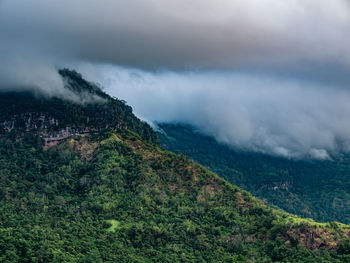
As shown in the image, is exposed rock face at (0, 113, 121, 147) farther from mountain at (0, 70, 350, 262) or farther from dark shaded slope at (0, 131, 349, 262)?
dark shaded slope at (0, 131, 349, 262)

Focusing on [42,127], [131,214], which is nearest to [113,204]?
[131,214]

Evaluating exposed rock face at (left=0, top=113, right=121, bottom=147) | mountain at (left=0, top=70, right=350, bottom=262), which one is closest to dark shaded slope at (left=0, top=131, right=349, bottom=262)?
mountain at (left=0, top=70, right=350, bottom=262)

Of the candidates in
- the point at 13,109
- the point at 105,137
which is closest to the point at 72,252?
the point at 105,137

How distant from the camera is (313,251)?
90.3 metres

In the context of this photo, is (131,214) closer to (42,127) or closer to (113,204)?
(113,204)

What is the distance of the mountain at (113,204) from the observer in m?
91.7

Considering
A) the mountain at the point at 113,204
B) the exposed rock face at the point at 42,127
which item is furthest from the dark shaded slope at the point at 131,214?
the exposed rock face at the point at 42,127

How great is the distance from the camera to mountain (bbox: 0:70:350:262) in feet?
301

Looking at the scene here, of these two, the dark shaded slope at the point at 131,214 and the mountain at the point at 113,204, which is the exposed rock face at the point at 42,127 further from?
the dark shaded slope at the point at 131,214

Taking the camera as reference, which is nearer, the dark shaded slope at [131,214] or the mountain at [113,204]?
the dark shaded slope at [131,214]

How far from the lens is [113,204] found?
106 meters

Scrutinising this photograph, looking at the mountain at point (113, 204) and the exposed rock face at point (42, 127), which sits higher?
the exposed rock face at point (42, 127)

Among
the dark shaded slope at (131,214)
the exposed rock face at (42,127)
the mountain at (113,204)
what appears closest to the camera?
the dark shaded slope at (131,214)

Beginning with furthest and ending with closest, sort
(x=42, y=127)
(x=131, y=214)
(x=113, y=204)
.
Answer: (x=42, y=127) < (x=113, y=204) < (x=131, y=214)
